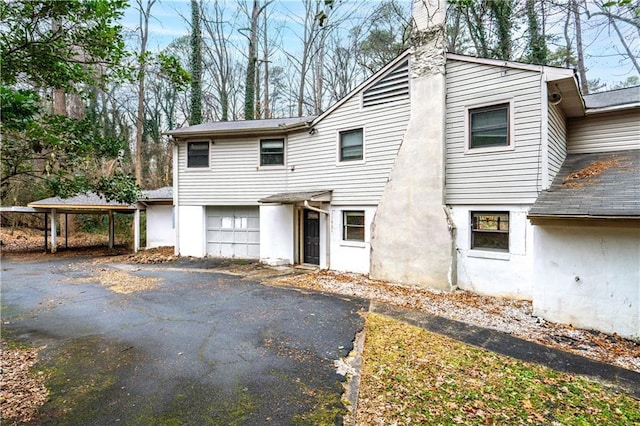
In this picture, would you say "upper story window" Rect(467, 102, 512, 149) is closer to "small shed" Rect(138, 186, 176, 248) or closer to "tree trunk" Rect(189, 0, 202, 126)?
"small shed" Rect(138, 186, 176, 248)

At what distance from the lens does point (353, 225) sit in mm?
11008

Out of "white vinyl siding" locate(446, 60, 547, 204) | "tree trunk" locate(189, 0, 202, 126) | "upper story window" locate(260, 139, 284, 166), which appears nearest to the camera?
"white vinyl siding" locate(446, 60, 547, 204)

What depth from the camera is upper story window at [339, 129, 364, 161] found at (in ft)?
35.2

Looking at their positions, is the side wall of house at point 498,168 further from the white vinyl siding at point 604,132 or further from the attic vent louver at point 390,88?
the attic vent louver at point 390,88

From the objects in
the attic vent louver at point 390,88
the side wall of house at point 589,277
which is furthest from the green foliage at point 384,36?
the side wall of house at point 589,277

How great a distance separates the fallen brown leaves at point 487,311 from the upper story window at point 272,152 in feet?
16.4

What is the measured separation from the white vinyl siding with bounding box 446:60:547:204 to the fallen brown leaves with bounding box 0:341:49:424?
899cm

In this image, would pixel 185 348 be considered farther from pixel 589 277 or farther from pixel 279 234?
pixel 279 234

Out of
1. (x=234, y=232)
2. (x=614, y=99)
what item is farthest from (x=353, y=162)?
(x=614, y=99)

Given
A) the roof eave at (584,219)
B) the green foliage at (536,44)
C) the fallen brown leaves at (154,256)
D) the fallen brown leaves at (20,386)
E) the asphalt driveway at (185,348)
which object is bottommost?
the asphalt driveway at (185,348)

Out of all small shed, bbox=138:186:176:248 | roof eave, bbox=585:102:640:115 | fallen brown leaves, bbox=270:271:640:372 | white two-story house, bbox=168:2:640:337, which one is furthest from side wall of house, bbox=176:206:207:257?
roof eave, bbox=585:102:640:115

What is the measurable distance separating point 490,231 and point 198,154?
11.6m

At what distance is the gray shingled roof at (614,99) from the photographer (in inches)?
335

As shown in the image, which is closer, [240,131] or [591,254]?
[591,254]
